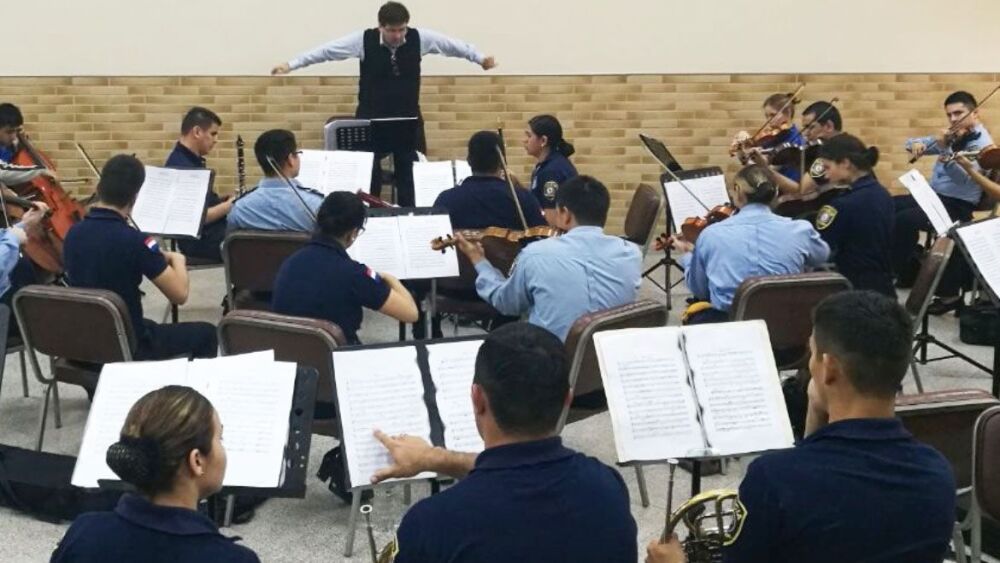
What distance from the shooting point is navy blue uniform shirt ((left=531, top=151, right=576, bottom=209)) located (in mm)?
6363

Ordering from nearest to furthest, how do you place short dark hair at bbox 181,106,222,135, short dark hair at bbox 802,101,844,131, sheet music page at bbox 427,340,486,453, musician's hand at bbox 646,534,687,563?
musician's hand at bbox 646,534,687,563, sheet music page at bbox 427,340,486,453, short dark hair at bbox 181,106,222,135, short dark hair at bbox 802,101,844,131

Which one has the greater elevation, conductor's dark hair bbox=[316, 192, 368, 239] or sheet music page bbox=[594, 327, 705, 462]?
conductor's dark hair bbox=[316, 192, 368, 239]

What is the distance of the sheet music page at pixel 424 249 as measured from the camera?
5.13 metres

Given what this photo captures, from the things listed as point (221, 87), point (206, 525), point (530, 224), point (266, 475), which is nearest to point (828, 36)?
point (530, 224)

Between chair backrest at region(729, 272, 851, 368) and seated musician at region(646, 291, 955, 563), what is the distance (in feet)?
6.96

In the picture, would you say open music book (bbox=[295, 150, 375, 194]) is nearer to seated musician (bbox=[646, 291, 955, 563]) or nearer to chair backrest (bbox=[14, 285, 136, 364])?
chair backrest (bbox=[14, 285, 136, 364])

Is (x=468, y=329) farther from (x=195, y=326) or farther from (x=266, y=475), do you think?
(x=266, y=475)

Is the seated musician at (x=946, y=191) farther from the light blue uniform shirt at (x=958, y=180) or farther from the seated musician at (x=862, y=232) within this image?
the seated musician at (x=862, y=232)

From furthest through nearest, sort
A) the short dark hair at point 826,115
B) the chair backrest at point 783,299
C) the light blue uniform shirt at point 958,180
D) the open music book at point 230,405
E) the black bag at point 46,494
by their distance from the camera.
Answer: the short dark hair at point 826,115 < the light blue uniform shirt at point 958,180 < the chair backrest at point 783,299 < the black bag at point 46,494 < the open music book at point 230,405

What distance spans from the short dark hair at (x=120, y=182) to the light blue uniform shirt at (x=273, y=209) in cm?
112

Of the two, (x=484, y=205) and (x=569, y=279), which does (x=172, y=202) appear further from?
(x=569, y=279)

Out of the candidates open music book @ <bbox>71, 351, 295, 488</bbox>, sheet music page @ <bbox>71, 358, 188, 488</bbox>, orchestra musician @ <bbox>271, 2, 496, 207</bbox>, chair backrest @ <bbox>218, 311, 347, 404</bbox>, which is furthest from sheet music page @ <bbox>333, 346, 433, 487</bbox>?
orchestra musician @ <bbox>271, 2, 496, 207</bbox>

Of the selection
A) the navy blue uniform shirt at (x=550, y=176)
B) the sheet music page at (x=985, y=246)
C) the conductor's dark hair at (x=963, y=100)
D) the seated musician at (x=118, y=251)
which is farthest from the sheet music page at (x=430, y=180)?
the conductor's dark hair at (x=963, y=100)

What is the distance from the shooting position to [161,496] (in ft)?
7.20
